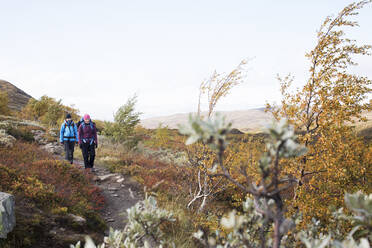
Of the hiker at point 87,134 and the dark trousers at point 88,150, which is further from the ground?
the hiker at point 87,134

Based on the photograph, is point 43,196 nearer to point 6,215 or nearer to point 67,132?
point 6,215

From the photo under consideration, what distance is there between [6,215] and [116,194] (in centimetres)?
444

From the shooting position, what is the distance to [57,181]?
6.57 meters

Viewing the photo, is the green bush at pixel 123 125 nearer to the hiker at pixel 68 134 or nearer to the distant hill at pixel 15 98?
the hiker at pixel 68 134

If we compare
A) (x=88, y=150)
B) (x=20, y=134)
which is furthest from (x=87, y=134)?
(x=20, y=134)

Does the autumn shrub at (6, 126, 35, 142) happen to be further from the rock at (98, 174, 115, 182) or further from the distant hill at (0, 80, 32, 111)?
the distant hill at (0, 80, 32, 111)

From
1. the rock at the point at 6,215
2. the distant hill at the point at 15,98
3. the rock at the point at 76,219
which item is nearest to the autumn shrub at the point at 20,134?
the rock at the point at 76,219

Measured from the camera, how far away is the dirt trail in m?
6.40

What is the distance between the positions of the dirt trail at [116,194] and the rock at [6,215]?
8.32 ft

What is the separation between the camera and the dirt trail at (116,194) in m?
6.40

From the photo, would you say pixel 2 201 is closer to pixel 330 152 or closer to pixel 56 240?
pixel 56 240

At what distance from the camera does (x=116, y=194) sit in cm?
798

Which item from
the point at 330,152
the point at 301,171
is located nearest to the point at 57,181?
the point at 301,171

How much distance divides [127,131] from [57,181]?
8628 mm
